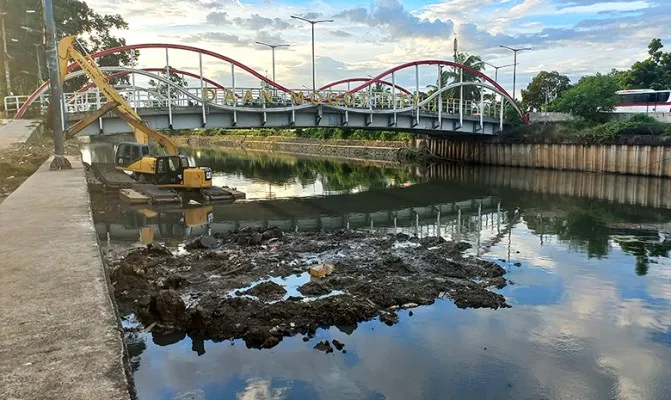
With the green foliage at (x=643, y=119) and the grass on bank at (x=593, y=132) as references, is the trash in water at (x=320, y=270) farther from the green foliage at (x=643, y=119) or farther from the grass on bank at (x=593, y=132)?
the green foliage at (x=643, y=119)

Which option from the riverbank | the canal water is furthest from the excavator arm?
the riverbank

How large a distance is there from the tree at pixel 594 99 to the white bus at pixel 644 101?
353cm

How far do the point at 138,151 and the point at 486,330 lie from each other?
2673 centimetres

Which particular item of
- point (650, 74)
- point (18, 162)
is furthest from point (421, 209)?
point (650, 74)

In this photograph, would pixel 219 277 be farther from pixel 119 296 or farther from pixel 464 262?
pixel 464 262

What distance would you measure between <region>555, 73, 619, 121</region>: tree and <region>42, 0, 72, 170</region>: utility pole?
1701 inches

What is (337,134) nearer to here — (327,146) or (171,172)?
(327,146)

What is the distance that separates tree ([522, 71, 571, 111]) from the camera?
84875 millimetres

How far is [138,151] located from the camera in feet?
107

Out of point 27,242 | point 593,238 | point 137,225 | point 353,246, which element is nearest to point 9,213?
point 27,242

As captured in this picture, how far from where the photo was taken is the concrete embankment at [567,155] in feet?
134

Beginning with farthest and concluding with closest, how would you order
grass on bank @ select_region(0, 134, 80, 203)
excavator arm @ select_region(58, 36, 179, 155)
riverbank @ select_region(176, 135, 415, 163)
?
riverbank @ select_region(176, 135, 415, 163) → excavator arm @ select_region(58, 36, 179, 155) → grass on bank @ select_region(0, 134, 80, 203)

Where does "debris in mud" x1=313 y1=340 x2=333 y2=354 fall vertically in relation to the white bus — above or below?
below

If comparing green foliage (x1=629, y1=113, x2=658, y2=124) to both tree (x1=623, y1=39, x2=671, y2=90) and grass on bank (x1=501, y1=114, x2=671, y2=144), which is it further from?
tree (x1=623, y1=39, x2=671, y2=90)
